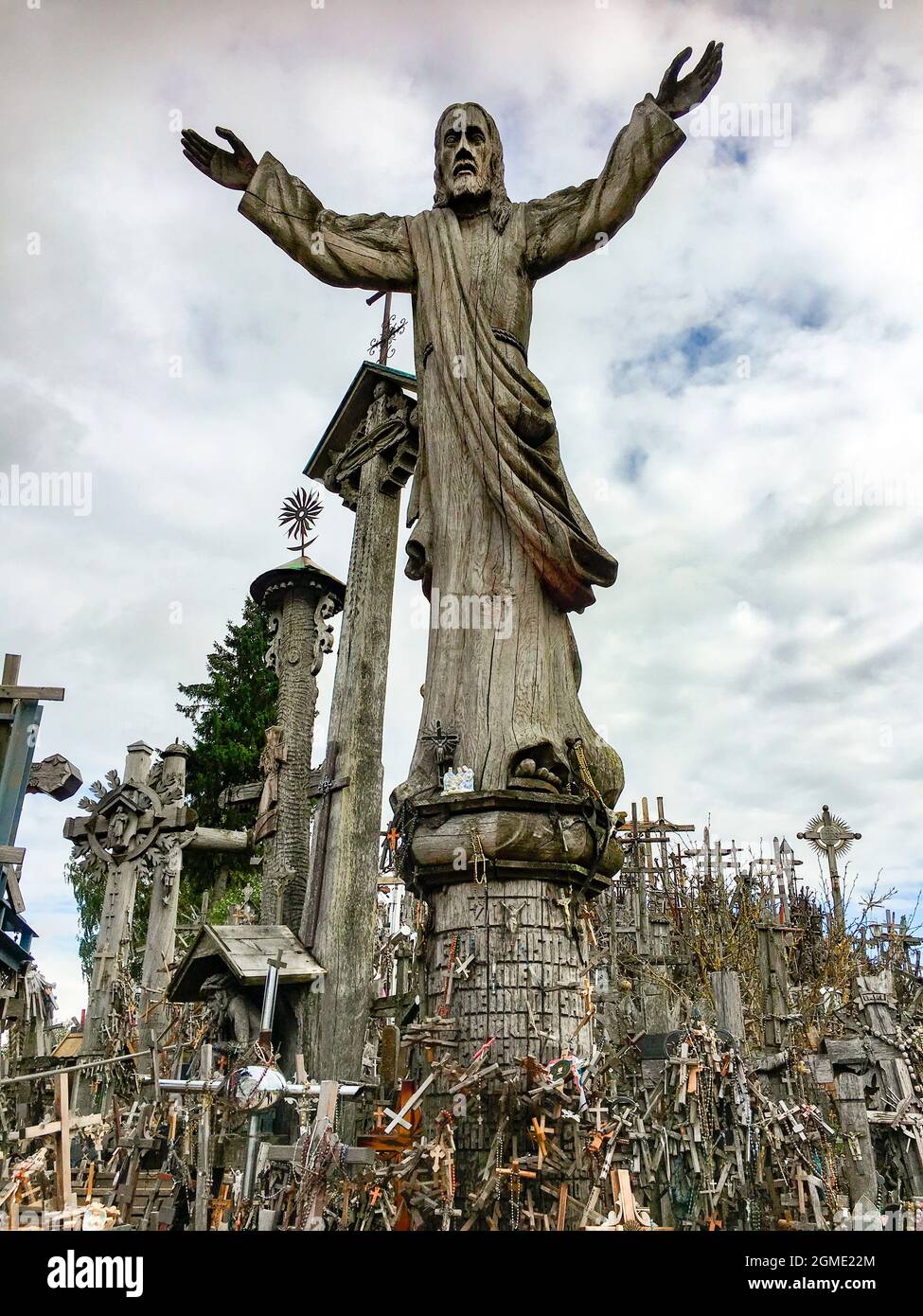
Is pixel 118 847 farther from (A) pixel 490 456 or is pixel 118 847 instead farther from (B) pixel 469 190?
(B) pixel 469 190

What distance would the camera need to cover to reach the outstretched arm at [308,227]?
520cm

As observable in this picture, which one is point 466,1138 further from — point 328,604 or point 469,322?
point 328,604

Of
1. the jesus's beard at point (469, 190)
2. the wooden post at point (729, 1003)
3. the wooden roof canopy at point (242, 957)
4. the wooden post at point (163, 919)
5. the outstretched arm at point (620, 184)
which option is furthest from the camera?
the wooden post at point (729, 1003)

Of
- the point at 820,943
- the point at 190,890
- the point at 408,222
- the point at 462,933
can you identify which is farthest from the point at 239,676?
the point at 820,943

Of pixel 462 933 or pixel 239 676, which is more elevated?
pixel 239 676

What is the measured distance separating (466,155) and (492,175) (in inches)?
6.7

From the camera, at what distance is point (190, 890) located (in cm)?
1700

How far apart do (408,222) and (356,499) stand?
5.87 ft

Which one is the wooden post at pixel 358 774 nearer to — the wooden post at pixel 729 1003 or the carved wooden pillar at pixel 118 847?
the carved wooden pillar at pixel 118 847

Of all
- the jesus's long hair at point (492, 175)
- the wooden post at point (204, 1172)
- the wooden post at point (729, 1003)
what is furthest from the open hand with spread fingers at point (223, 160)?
the wooden post at point (729, 1003)

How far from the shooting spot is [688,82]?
15.5 ft

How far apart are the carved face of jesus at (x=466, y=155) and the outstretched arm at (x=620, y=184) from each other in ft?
0.99

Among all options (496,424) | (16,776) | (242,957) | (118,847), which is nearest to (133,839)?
(118,847)

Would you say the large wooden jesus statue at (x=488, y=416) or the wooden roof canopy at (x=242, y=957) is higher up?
the large wooden jesus statue at (x=488, y=416)
